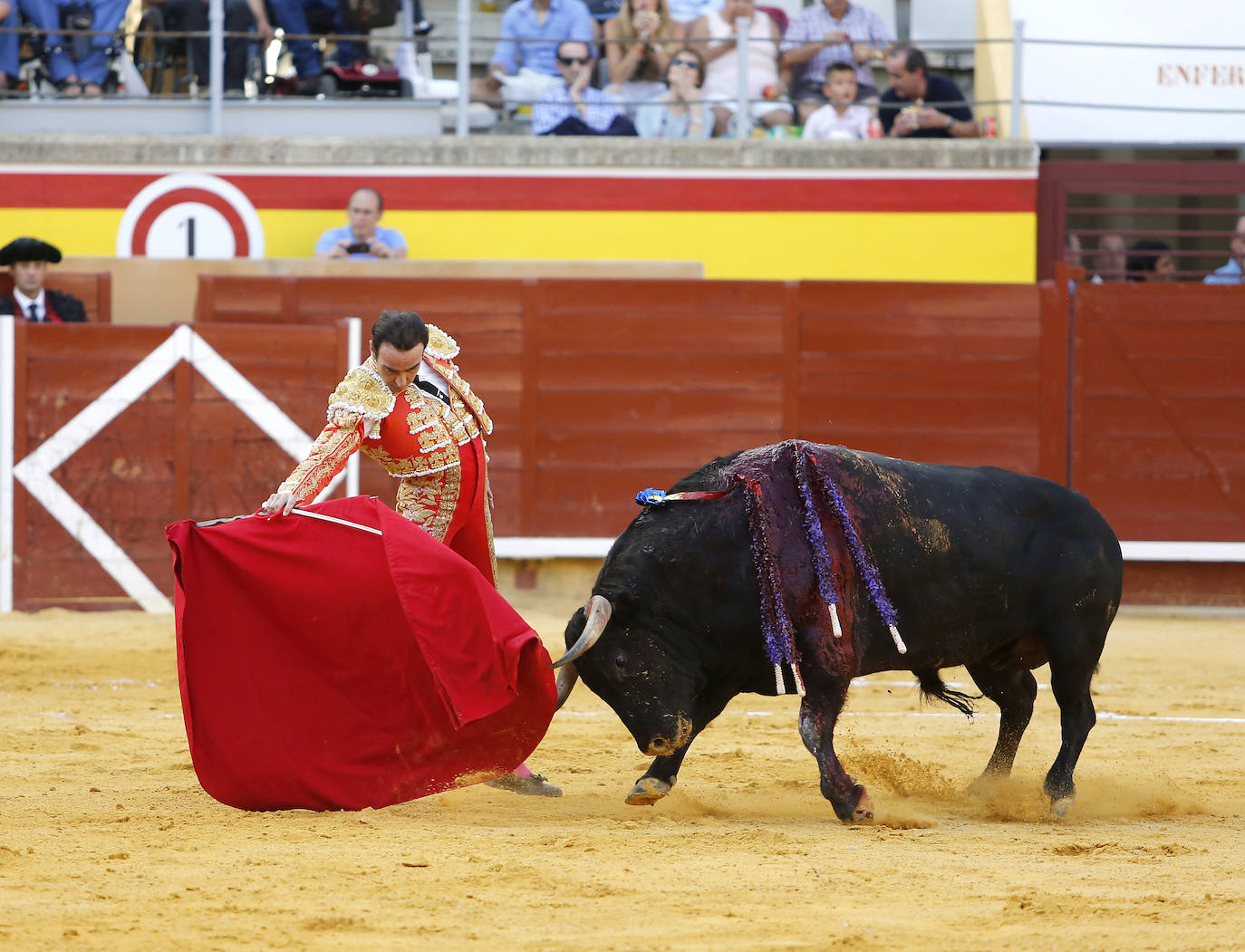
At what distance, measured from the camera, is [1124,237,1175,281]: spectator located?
28.3ft

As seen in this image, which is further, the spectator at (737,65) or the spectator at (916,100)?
the spectator at (737,65)

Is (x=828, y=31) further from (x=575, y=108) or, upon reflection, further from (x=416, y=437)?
(x=416, y=437)

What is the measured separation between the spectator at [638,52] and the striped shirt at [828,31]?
69 centimetres

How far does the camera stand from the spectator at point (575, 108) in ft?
28.9

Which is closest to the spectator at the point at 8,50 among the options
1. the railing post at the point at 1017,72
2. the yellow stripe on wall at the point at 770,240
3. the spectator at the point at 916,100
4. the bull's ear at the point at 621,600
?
the yellow stripe on wall at the point at 770,240

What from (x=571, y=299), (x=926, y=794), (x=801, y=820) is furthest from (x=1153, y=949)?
(x=571, y=299)

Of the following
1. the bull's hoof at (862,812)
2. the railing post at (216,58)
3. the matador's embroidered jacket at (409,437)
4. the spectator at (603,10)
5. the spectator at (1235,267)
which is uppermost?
the spectator at (603,10)

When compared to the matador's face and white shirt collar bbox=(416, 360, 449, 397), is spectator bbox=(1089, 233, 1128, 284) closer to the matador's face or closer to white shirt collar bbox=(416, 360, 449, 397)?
white shirt collar bbox=(416, 360, 449, 397)

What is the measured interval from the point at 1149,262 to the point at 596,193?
3212mm

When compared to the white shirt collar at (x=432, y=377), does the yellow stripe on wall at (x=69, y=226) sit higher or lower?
higher

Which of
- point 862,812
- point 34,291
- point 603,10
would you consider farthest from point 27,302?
point 862,812

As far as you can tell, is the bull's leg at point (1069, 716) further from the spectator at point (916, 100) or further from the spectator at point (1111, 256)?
the spectator at point (916, 100)

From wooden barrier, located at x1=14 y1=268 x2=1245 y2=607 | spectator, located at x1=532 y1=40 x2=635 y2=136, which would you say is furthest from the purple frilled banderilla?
spectator, located at x1=532 y1=40 x2=635 y2=136

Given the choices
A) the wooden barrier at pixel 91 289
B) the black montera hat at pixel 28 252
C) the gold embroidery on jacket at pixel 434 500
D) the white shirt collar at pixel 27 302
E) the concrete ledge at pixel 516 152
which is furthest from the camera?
the concrete ledge at pixel 516 152
